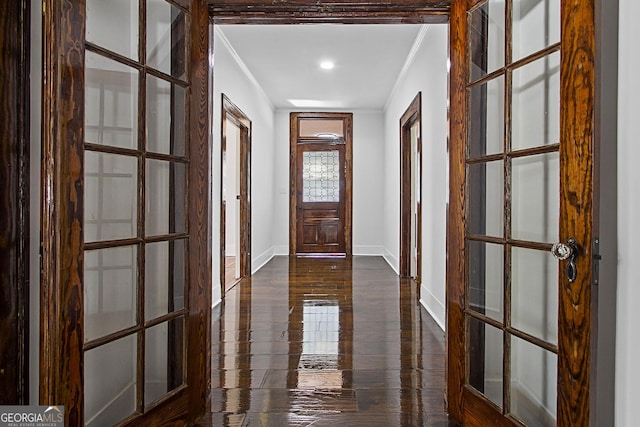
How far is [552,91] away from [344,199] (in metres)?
6.78

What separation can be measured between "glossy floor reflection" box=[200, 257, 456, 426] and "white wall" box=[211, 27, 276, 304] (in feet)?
2.59

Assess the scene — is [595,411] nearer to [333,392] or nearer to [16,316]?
[333,392]

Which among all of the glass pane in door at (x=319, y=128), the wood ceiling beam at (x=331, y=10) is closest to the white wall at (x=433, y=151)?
the wood ceiling beam at (x=331, y=10)

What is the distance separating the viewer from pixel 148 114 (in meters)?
1.83

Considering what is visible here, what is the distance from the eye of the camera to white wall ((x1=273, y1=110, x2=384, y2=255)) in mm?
8320

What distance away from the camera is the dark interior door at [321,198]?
8375 mm

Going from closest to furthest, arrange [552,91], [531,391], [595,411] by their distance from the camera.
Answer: [595,411], [552,91], [531,391]

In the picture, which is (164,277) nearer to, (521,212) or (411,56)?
(521,212)

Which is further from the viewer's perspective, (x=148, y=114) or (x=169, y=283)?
(x=169, y=283)

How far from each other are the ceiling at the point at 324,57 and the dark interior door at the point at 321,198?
114 centimetres

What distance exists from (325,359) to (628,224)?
6.42 ft

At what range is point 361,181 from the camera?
8.37 metres

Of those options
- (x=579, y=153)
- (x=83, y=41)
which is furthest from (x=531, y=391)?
(x=83, y=41)

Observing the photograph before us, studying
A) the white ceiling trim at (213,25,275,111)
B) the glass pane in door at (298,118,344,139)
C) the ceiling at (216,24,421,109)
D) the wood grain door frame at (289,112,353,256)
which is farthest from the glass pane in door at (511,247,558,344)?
the glass pane in door at (298,118,344,139)
